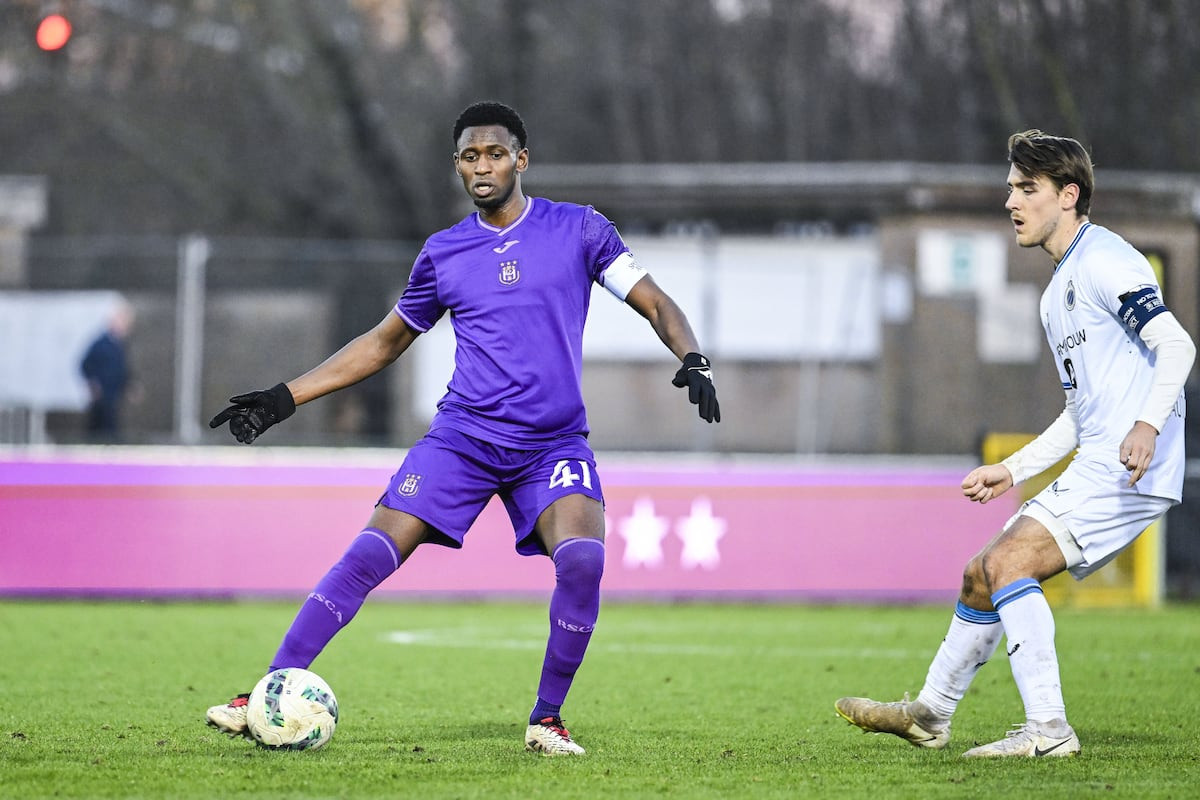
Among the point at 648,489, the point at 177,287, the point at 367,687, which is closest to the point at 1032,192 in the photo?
the point at 367,687

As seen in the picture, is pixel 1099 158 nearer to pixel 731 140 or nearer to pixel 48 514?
pixel 731 140

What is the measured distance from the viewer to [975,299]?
16750 millimetres

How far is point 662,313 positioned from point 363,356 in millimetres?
1231

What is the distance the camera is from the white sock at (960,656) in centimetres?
642

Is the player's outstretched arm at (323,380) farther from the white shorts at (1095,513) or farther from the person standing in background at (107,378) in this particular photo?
the person standing in background at (107,378)

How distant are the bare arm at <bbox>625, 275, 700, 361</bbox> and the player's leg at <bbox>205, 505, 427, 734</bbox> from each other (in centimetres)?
120

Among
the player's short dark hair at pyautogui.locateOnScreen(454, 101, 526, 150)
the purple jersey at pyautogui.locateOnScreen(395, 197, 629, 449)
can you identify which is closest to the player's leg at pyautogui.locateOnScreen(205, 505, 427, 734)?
the purple jersey at pyautogui.locateOnScreen(395, 197, 629, 449)

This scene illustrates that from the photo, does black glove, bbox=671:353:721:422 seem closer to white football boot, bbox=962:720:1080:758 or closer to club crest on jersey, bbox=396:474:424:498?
club crest on jersey, bbox=396:474:424:498

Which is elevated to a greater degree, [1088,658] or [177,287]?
[177,287]

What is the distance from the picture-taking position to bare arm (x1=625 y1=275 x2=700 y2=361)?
644cm

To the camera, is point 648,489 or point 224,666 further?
point 648,489

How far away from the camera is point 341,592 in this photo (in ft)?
20.9

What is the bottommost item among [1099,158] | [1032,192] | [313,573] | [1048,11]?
[313,573]

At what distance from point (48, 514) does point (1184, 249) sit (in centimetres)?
1048
